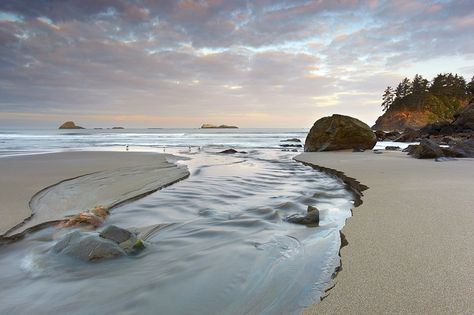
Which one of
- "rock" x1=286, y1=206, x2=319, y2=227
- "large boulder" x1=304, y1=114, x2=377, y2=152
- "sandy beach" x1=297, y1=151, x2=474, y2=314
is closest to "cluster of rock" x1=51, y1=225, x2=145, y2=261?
"rock" x1=286, y1=206, x2=319, y2=227

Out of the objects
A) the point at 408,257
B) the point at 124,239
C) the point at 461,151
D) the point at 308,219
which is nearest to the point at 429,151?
the point at 461,151

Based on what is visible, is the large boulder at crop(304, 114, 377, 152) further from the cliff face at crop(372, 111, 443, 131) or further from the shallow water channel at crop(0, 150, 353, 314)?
the cliff face at crop(372, 111, 443, 131)

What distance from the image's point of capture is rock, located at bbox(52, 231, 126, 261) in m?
3.38

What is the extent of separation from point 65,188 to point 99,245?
169 inches

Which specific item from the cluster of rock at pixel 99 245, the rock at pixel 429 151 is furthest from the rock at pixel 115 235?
the rock at pixel 429 151

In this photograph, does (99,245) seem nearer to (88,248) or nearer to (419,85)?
(88,248)

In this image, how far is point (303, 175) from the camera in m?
9.45

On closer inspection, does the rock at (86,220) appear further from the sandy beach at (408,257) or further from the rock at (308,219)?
the sandy beach at (408,257)

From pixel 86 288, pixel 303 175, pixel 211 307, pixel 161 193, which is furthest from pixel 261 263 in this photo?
pixel 303 175

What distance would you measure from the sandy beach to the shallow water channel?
0.26 m

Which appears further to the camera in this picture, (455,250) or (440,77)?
(440,77)

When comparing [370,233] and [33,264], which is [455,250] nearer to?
[370,233]

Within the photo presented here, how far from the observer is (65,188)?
7.12 meters

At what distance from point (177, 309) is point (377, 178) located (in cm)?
606
